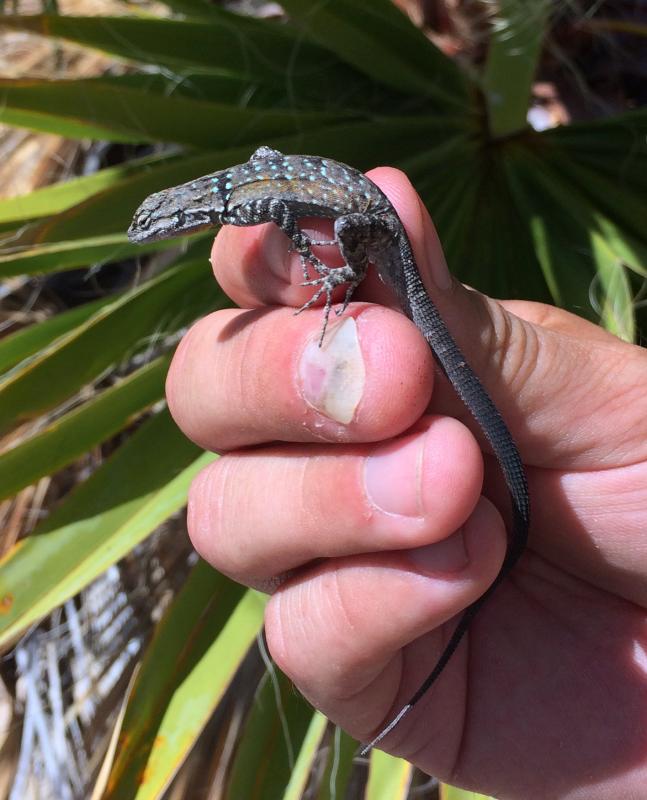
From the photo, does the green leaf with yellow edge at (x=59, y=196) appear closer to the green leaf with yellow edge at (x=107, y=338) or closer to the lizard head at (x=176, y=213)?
the green leaf with yellow edge at (x=107, y=338)

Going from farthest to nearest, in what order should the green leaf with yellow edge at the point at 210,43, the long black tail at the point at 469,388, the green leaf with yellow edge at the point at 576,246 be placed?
the green leaf with yellow edge at the point at 210,43
the green leaf with yellow edge at the point at 576,246
the long black tail at the point at 469,388

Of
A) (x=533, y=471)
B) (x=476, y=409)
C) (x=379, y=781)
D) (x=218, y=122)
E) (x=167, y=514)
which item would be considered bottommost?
(x=379, y=781)

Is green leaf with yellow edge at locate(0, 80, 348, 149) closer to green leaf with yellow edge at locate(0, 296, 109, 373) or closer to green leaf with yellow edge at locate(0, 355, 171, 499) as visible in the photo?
green leaf with yellow edge at locate(0, 296, 109, 373)

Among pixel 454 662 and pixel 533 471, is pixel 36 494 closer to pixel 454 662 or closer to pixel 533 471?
pixel 454 662

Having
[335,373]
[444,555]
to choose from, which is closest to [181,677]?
[444,555]

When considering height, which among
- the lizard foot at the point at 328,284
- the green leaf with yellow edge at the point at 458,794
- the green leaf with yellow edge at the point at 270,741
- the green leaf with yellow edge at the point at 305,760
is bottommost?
the green leaf with yellow edge at the point at 458,794

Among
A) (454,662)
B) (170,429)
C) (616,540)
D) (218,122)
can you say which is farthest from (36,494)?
(616,540)

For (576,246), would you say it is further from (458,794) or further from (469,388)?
(458,794)

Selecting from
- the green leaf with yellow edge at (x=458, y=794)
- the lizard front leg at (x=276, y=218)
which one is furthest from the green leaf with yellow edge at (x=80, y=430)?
the green leaf with yellow edge at (x=458, y=794)
